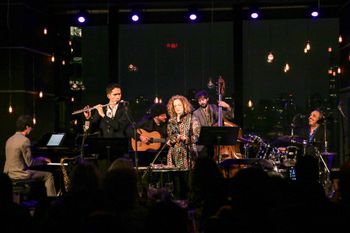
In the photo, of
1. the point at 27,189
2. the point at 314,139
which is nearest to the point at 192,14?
the point at 314,139

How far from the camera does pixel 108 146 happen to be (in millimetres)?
8188

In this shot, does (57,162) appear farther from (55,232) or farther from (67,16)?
(55,232)

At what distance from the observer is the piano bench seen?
810 centimetres

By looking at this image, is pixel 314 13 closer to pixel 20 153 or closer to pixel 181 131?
pixel 181 131

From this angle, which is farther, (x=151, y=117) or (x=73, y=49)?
(x=73, y=49)

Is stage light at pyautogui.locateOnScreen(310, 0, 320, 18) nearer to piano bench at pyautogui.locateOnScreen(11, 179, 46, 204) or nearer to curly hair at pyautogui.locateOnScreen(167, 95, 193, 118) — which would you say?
curly hair at pyautogui.locateOnScreen(167, 95, 193, 118)

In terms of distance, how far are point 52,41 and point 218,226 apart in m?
9.70

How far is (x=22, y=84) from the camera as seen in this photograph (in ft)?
36.4

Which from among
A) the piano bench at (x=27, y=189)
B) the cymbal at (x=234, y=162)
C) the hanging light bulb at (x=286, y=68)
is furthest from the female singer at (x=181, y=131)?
the hanging light bulb at (x=286, y=68)

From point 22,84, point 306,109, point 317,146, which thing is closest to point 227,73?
point 306,109

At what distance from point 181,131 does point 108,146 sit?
56.3 inches

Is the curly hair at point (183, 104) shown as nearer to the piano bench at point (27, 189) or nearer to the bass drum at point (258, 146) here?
the bass drum at point (258, 146)

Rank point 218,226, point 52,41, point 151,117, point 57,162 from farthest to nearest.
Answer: point 52,41
point 151,117
point 57,162
point 218,226

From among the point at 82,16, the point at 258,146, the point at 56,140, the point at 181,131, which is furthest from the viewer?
the point at 82,16
